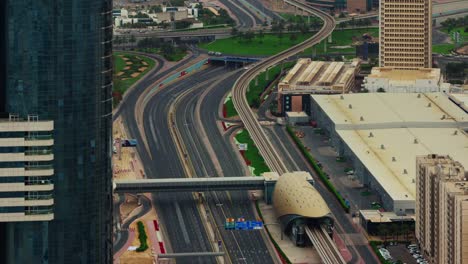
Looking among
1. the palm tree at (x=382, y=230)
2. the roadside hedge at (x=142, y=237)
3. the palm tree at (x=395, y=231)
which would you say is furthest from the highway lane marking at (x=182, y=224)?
the palm tree at (x=395, y=231)

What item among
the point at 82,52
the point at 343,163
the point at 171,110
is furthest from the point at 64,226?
the point at 171,110

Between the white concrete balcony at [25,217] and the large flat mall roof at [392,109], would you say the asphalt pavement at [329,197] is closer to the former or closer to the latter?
the large flat mall roof at [392,109]

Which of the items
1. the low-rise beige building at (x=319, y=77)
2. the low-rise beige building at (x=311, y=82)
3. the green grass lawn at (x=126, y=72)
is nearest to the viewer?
the low-rise beige building at (x=311, y=82)

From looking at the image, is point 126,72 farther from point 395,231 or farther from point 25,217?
point 25,217

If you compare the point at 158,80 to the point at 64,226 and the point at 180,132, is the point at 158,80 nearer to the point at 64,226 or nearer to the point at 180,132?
the point at 180,132

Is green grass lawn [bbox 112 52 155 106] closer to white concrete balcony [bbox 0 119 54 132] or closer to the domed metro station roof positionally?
the domed metro station roof

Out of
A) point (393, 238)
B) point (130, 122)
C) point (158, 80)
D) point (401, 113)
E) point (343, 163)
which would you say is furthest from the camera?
point (158, 80)

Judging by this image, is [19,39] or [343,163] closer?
[19,39]
